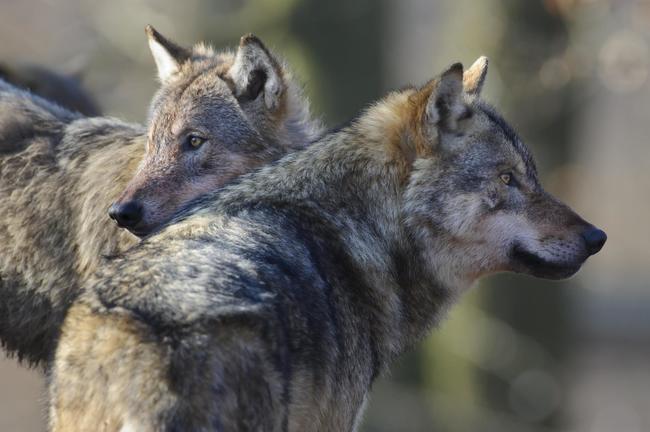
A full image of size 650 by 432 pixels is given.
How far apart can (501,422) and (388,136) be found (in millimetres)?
7342

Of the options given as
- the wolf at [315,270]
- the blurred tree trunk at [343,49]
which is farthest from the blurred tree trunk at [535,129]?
the wolf at [315,270]

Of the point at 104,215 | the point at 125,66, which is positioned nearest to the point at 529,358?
the point at 125,66

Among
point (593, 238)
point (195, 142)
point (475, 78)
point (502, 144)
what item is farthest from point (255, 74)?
point (593, 238)

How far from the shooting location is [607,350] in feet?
66.7

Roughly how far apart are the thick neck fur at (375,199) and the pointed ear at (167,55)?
1.66 m

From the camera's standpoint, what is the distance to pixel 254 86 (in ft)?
24.6

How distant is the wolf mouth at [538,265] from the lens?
6.42 metres

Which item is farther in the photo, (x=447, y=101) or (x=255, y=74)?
(x=255, y=74)

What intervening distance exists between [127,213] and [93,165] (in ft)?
3.53

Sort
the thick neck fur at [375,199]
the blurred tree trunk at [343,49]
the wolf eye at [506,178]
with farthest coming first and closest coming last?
the blurred tree trunk at [343,49]
the wolf eye at [506,178]
the thick neck fur at [375,199]

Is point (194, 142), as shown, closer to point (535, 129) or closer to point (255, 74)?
point (255, 74)

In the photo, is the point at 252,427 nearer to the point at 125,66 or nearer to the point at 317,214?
the point at 317,214

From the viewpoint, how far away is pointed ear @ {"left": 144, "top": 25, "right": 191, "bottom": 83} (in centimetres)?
787

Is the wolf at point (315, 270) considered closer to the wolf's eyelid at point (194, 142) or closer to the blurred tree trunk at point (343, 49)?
the wolf's eyelid at point (194, 142)
